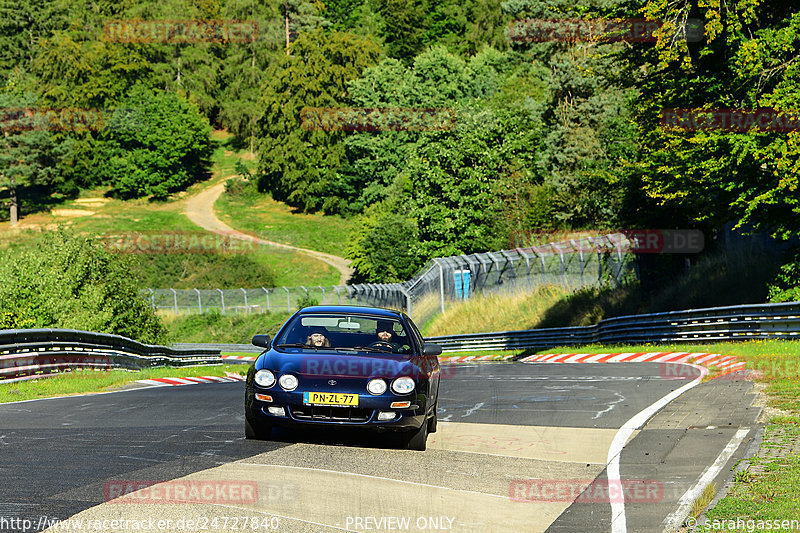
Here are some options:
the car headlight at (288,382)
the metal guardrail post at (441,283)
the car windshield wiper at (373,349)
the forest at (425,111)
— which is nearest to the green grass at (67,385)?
the car windshield wiper at (373,349)

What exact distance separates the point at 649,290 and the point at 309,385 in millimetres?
31261

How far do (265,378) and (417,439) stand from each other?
69.5 inches

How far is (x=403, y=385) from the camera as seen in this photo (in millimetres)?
10086

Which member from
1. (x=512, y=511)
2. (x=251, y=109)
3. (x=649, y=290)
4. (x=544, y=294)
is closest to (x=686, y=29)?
(x=649, y=290)

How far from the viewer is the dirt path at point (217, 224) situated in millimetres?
83062

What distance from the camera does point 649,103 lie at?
28.4m

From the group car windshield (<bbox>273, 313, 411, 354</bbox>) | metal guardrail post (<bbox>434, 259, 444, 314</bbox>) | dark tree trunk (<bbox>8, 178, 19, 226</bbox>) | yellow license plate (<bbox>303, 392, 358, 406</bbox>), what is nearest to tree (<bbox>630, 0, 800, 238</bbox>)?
car windshield (<bbox>273, 313, 411, 354</bbox>)

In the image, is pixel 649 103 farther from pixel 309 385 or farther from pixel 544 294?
pixel 309 385

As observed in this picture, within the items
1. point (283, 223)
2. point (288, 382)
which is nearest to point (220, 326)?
point (283, 223)

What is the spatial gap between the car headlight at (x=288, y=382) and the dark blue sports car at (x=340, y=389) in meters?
→ 0.01

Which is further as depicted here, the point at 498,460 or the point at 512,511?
the point at 498,460

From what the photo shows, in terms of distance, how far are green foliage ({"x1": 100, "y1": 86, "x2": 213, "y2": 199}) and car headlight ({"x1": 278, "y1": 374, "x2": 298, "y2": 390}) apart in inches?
3704

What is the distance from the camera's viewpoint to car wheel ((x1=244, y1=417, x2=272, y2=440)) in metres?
10.3
